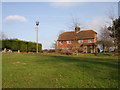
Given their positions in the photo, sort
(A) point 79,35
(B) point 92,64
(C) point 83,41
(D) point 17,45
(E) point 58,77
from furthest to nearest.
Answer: (A) point 79,35 < (C) point 83,41 < (D) point 17,45 < (B) point 92,64 < (E) point 58,77

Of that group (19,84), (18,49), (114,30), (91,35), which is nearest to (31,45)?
(18,49)

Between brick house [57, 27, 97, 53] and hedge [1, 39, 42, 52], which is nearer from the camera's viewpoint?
hedge [1, 39, 42, 52]

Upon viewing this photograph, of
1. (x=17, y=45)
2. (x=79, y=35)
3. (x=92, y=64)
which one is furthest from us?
(x=79, y=35)

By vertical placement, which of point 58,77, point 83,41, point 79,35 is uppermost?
point 79,35

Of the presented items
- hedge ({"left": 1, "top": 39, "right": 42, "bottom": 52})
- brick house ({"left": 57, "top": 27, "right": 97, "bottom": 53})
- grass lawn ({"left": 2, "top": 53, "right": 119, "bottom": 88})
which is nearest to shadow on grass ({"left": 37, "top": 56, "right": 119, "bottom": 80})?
grass lawn ({"left": 2, "top": 53, "right": 119, "bottom": 88})

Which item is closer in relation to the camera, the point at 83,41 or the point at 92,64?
the point at 92,64

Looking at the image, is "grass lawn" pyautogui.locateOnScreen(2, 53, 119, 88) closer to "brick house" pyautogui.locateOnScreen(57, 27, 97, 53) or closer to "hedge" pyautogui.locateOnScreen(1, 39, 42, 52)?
"hedge" pyautogui.locateOnScreen(1, 39, 42, 52)

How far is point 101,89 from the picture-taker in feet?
13.5

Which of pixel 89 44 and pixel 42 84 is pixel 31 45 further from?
pixel 42 84

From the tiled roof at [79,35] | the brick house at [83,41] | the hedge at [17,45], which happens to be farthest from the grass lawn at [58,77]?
the tiled roof at [79,35]

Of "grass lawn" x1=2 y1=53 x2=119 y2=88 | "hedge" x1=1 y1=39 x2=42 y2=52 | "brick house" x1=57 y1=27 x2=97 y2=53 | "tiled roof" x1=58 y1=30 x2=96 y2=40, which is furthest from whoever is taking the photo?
"tiled roof" x1=58 y1=30 x2=96 y2=40

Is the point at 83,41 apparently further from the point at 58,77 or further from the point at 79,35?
the point at 58,77

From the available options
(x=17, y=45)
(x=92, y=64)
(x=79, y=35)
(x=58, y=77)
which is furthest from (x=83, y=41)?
(x=58, y=77)

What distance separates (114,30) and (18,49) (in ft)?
71.4
